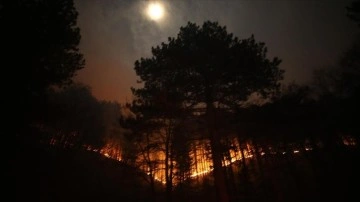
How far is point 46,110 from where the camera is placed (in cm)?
1511

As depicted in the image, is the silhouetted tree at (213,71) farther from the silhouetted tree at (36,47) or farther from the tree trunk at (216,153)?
the silhouetted tree at (36,47)

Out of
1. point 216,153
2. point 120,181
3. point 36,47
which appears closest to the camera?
point 36,47

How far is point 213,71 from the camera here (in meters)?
18.5

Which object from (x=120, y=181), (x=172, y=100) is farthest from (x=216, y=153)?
(x=120, y=181)

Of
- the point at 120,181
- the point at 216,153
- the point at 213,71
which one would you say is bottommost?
the point at 216,153

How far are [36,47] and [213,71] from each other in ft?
39.0

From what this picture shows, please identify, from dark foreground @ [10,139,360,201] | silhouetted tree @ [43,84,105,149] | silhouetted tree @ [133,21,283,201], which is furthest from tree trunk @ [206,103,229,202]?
silhouetted tree @ [43,84,105,149]

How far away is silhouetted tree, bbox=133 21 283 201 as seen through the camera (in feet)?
60.2

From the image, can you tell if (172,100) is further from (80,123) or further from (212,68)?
(80,123)

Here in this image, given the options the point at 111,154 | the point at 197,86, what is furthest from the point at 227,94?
the point at 111,154

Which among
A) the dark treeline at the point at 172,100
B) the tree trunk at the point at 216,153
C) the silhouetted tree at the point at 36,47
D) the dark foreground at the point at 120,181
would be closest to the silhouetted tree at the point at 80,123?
the dark foreground at the point at 120,181

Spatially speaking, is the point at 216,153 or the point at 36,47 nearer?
the point at 36,47

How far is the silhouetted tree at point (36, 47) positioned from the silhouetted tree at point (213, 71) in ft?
22.6

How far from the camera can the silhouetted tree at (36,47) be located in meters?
14.3
